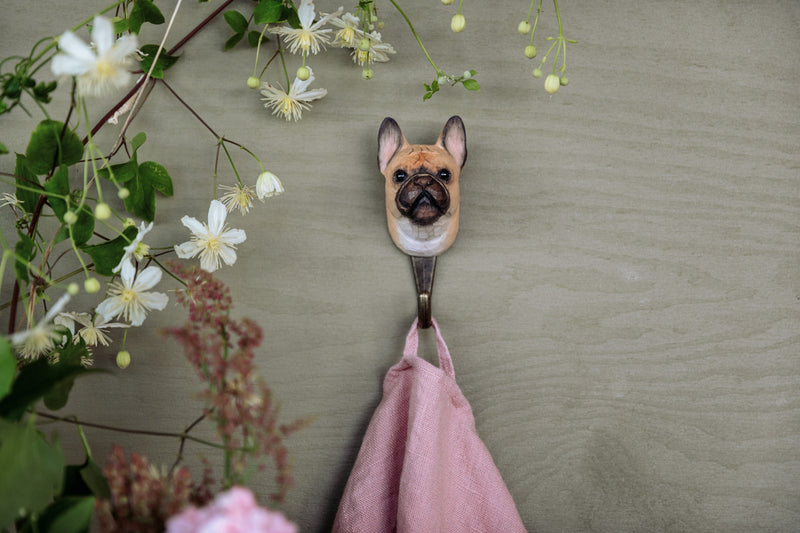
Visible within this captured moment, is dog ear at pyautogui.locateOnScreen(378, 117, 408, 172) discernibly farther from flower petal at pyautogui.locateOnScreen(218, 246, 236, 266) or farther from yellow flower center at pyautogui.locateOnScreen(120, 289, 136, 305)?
yellow flower center at pyautogui.locateOnScreen(120, 289, 136, 305)

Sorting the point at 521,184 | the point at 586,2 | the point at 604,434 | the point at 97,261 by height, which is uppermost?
the point at 586,2

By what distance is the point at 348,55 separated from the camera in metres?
0.75

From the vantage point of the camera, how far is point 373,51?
27.5 inches

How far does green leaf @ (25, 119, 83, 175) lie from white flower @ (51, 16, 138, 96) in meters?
0.11

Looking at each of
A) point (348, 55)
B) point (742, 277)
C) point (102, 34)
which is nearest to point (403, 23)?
point (348, 55)

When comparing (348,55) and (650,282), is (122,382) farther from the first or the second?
(650,282)

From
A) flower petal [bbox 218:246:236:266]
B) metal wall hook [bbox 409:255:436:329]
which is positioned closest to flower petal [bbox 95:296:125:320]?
flower petal [bbox 218:246:236:266]

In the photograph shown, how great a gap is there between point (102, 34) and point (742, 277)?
2.37 feet

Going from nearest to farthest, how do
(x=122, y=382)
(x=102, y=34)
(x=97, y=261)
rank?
(x=102, y=34) → (x=97, y=261) → (x=122, y=382)

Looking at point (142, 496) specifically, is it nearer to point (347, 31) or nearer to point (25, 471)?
point (25, 471)

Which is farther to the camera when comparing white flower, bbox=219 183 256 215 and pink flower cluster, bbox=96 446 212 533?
white flower, bbox=219 183 256 215

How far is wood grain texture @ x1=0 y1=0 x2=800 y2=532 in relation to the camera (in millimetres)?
724

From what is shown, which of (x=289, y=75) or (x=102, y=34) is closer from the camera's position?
(x=102, y=34)

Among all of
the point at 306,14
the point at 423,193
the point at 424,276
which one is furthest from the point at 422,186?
the point at 306,14
